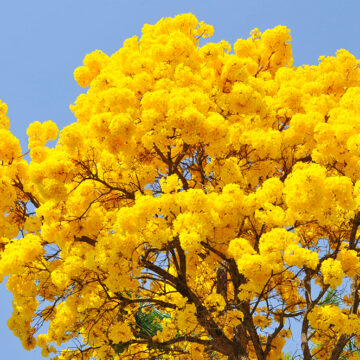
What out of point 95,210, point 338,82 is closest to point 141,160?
A: point 95,210

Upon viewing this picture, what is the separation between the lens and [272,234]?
620cm

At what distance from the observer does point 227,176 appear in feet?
24.7

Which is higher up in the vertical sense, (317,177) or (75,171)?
(75,171)

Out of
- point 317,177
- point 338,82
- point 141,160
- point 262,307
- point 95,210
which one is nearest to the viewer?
point 317,177

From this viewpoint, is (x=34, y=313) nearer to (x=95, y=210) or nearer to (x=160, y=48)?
(x=95, y=210)

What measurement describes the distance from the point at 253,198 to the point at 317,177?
3.12 feet

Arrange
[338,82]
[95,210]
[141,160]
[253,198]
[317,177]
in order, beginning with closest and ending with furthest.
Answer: [317,177] → [253,198] → [95,210] → [141,160] → [338,82]

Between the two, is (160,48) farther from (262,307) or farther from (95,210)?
(262,307)

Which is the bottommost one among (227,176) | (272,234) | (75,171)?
(272,234)

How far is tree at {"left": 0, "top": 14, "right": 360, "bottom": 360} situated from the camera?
21.4ft

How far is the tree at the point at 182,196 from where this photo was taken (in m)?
6.52

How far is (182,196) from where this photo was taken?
6457 mm

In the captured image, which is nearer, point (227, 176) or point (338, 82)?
point (227, 176)

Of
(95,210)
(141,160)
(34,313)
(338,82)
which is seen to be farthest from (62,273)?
(338,82)
